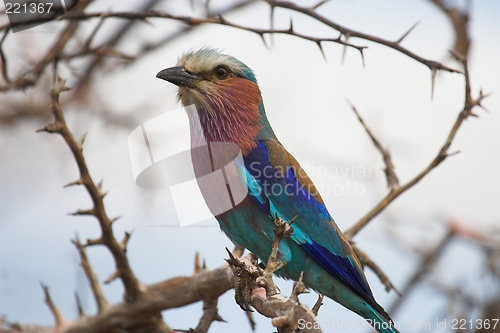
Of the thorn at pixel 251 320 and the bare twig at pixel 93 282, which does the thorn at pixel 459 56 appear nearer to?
the thorn at pixel 251 320

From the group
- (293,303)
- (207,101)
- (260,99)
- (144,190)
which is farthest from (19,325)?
(293,303)

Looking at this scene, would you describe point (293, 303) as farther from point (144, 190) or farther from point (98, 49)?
point (98, 49)

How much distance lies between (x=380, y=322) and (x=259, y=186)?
128 cm

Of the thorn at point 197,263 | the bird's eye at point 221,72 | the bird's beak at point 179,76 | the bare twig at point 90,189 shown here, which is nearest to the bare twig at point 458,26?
the bird's eye at point 221,72

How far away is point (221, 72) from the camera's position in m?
4.75

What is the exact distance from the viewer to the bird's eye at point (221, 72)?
15.5 ft

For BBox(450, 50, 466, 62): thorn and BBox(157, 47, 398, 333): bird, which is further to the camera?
A: BBox(157, 47, 398, 333): bird

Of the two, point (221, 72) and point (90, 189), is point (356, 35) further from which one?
point (90, 189)

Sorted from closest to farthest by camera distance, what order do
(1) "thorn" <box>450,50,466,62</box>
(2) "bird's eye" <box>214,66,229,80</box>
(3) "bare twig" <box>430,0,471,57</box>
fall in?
Answer: (1) "thorn" <box>450,50,466,62</box> < (2) "bird's eye" <box>214,66,229,80</box> < (3) "bare twig" <box>430,0,471,57</box>

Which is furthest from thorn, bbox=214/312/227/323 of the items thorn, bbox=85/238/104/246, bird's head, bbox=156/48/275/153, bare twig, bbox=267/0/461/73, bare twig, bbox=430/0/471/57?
bare twig, bbox=430/0/471/57

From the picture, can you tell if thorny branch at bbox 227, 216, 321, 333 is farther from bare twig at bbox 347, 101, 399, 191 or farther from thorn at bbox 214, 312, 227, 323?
bare twig at bbox 347, 101, 399, 191

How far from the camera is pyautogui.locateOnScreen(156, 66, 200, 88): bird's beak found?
451 cm

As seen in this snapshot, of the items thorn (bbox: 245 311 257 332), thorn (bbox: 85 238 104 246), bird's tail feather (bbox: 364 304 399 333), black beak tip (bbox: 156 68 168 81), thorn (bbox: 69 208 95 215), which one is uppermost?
black beak tip (bbox: 156 68 168 81)

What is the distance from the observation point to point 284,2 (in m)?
4.24
